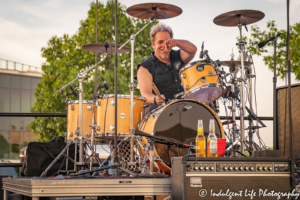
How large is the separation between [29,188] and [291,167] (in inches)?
73.3

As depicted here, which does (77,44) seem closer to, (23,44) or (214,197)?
(23,44)

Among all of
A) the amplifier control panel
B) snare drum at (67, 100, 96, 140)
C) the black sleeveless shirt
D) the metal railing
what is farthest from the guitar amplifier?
the metal railing

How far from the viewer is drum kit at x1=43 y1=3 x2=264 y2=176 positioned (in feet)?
10.8

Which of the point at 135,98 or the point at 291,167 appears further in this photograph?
the point at 135,98

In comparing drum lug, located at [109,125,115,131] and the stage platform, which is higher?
drum lug, located at [109,125,115,131]

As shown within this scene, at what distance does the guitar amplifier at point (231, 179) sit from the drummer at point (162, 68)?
1661 millimetres

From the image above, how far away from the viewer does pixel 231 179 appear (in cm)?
230

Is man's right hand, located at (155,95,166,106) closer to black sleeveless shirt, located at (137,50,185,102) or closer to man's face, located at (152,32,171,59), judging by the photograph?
black sleeveless shirt, located at (137,50,185,102)

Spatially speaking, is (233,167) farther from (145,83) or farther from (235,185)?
(145,83)

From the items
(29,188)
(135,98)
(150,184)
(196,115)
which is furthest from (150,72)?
(29,188)

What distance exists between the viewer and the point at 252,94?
4.52 metres

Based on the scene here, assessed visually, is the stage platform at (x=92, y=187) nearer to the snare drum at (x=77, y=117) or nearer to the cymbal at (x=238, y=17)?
the snare drum at (x=77, y=117)

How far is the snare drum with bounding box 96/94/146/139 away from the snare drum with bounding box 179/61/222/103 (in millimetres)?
706

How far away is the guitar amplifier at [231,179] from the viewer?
7.46ft
